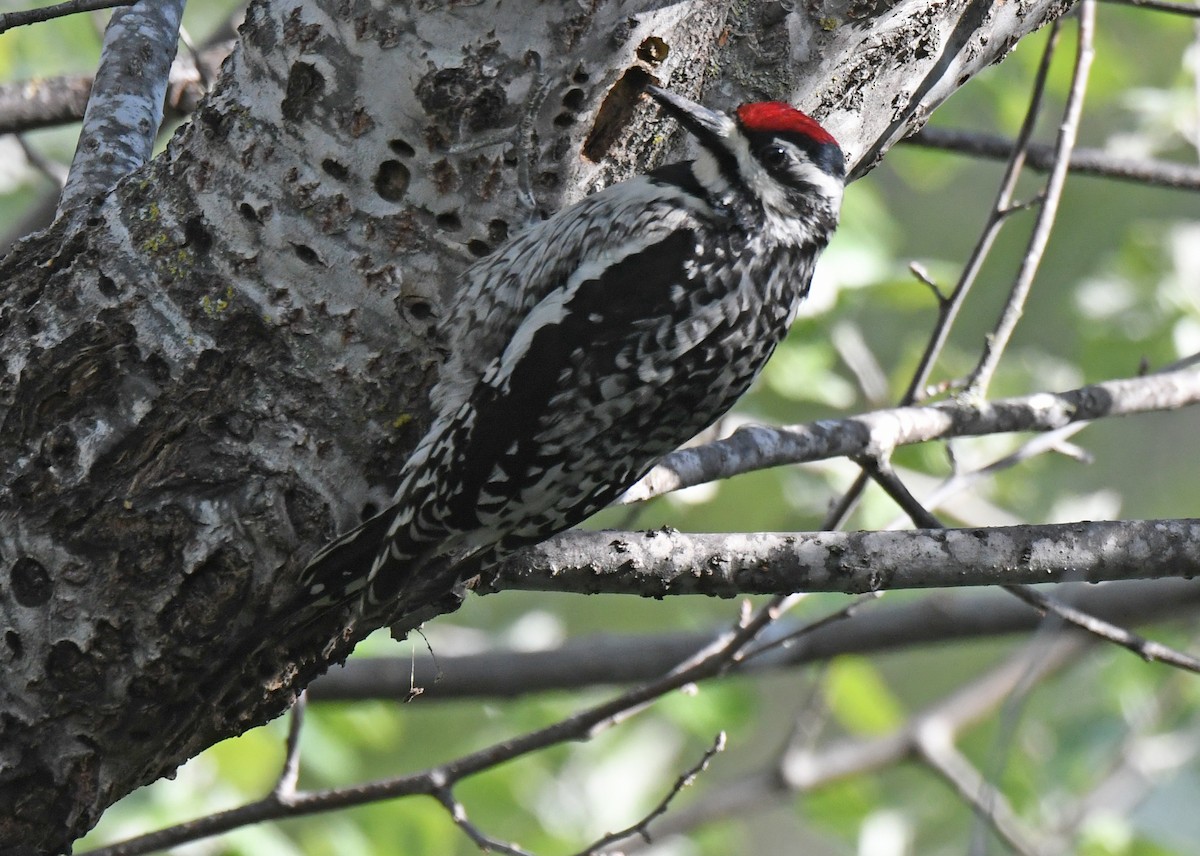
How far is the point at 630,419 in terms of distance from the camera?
7.51ft

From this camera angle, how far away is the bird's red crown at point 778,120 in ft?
7.55

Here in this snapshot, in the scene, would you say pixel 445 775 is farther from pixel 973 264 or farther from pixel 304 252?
pixel 973 264

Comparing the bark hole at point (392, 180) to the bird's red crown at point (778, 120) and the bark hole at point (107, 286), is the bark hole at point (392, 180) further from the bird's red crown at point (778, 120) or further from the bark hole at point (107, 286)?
the bird's red crown at point (778, 120)

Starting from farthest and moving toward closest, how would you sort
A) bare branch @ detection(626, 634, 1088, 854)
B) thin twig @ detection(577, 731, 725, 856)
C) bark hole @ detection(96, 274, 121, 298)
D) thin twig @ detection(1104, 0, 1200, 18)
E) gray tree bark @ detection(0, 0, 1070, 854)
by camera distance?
1. bare branch @ detection(626, 634, 1088, 854)
2. thin twig @ detection(1104, 0, 1200, 18)
3. thin twig @ detection(577, 731, 725, 856)
4. bark hole @ detection(96, 274, 121, 298)
5. gray tree bark @ detection(0, 0, 1070, 854)

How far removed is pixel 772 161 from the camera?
2461mm

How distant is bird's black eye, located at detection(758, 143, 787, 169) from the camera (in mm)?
A: 2412

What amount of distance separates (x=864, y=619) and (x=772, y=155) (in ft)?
6.38

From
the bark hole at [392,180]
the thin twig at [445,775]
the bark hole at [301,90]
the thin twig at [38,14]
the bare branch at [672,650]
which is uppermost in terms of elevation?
the thin twig at [38,14]

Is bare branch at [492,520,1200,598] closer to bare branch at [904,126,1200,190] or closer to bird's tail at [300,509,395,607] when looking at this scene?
bird's tail at [300,509,395,607]

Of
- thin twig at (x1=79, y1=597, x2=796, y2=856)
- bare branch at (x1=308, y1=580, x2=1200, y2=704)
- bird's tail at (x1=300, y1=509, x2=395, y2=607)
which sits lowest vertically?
thin twig at (x1=79, y1=597, x2=796, y2=856)

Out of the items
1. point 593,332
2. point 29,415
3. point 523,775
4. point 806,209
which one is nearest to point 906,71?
point 806,209

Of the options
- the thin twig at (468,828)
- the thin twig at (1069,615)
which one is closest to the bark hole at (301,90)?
the thin twig at (1069,615)

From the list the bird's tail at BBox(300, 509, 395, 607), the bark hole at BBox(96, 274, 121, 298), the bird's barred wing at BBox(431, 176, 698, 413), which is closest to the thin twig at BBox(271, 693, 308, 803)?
the bird's tail at BBox(300, 509, 395, 607)

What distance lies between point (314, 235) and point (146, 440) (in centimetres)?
42
